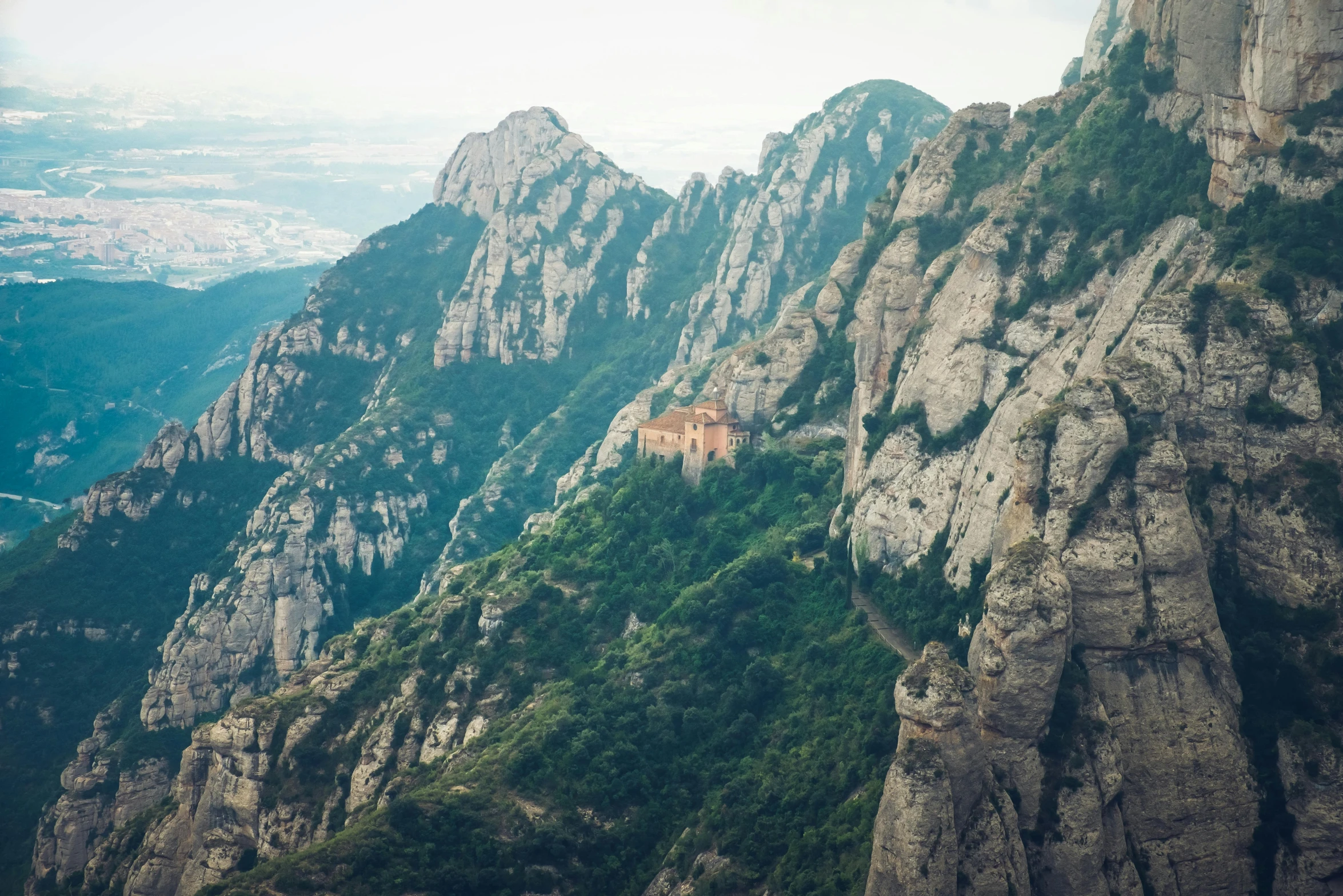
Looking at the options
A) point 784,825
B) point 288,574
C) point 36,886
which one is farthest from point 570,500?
point 784,825

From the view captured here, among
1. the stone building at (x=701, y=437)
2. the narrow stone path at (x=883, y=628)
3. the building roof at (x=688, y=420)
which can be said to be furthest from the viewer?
the building roof at (x=688, y=420)

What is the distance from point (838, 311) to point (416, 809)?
63.8 m

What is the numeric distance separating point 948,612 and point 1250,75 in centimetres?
4107

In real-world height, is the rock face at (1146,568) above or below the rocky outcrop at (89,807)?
above

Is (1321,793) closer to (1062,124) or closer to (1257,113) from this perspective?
(1257,113)

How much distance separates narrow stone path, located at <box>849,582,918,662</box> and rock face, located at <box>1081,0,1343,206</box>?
3663 centimetres

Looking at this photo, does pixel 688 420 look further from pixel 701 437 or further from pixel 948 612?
pixel 948 612

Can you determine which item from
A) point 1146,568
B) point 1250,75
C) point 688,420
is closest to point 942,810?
point 1146,568

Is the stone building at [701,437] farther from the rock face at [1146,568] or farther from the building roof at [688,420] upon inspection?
the rock face at [1146,568]

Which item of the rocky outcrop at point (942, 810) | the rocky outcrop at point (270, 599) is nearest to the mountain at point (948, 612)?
the rocky outcrop at point (942, 810)

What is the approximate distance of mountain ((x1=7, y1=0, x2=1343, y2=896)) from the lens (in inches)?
3164

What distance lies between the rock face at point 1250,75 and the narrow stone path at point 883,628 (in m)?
36.6

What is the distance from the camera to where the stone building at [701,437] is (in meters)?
137

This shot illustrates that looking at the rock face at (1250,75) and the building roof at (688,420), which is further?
the building roof at (688,420)
